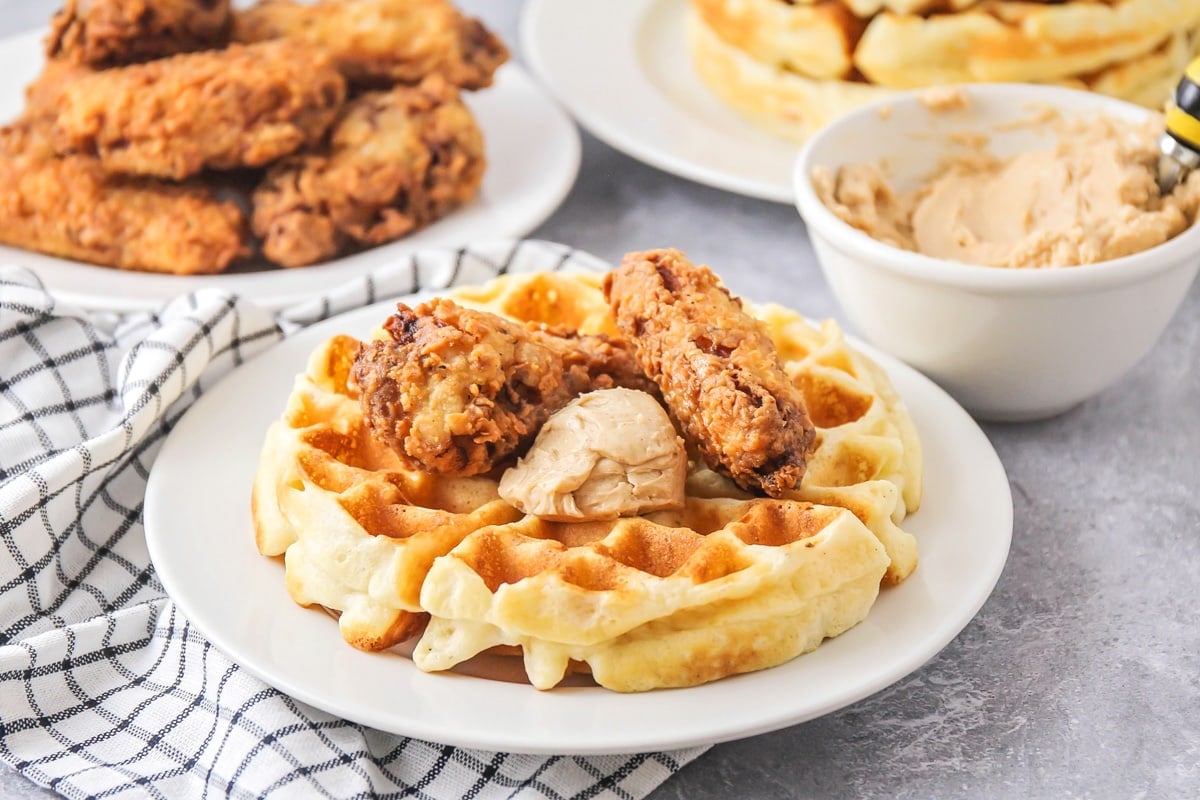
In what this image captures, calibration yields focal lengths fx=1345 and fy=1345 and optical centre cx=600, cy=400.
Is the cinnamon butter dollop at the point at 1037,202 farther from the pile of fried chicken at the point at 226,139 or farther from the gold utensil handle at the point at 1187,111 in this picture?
the pile of fried chicken at the point at 226,139

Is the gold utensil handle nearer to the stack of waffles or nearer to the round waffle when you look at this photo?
the stack of waffles

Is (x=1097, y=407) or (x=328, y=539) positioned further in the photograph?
(x=1097, y=407)

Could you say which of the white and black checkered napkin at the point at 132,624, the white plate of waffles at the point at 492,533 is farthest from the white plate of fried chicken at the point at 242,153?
the white plate of waffles at the point at 492,533

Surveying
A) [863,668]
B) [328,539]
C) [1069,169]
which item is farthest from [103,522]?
[1069,169]

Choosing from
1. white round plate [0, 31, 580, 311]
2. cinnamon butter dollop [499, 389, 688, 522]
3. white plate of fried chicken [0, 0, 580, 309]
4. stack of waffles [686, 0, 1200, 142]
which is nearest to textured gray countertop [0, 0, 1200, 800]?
cinnamon butter dollop [499, 389, 688, 522]

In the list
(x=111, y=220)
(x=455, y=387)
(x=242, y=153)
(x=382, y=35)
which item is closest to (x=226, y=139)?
(x=242, y=153)

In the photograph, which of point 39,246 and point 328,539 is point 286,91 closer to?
point 39,246

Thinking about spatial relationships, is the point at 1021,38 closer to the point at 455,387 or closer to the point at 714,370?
the point at 714,370
